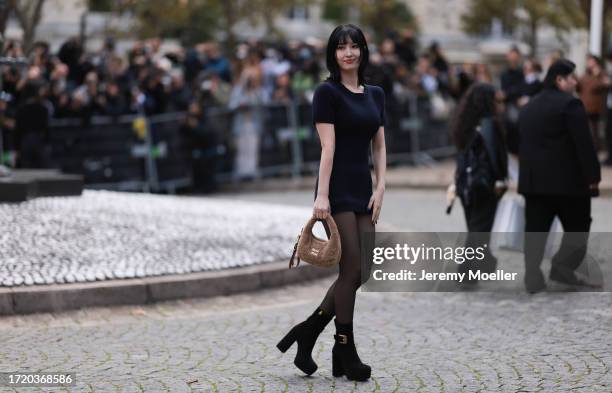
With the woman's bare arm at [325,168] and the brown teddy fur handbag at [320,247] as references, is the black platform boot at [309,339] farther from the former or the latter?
the woman's bare arm at [325,168]

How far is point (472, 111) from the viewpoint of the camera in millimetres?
9461

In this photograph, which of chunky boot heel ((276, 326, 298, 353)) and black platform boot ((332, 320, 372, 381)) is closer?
black platform boot ((332, 320, 372, 381))

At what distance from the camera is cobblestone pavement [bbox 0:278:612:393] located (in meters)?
6.39

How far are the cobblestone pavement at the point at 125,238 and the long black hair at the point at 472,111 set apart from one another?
1.97 meters

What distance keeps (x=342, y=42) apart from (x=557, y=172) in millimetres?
3356

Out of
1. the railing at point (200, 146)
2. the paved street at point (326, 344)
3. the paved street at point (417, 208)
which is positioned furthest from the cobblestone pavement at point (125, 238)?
the railing at point (200, 146)

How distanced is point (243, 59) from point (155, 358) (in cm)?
1431

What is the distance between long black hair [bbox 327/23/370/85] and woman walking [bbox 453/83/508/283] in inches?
129

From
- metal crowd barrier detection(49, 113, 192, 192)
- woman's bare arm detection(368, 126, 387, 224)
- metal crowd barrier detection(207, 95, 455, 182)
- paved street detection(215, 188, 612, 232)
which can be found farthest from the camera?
metal crowd barrier detection(207, 95, 455, 182)

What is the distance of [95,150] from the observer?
17.8 metres

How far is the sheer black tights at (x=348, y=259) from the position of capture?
623cm

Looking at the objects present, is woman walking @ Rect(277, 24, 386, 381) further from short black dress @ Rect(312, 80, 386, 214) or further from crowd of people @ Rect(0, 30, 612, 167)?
crowd of people @ Rect(0, 30, 612, 167)

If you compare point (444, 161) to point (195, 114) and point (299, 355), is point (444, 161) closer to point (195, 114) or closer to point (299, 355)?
point (195, 114)

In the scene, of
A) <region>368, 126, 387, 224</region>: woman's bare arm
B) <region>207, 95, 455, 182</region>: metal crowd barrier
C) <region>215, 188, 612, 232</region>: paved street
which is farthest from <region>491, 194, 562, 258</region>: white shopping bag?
<region>207, 95, 455, 182</region>: metal crowd barrier
